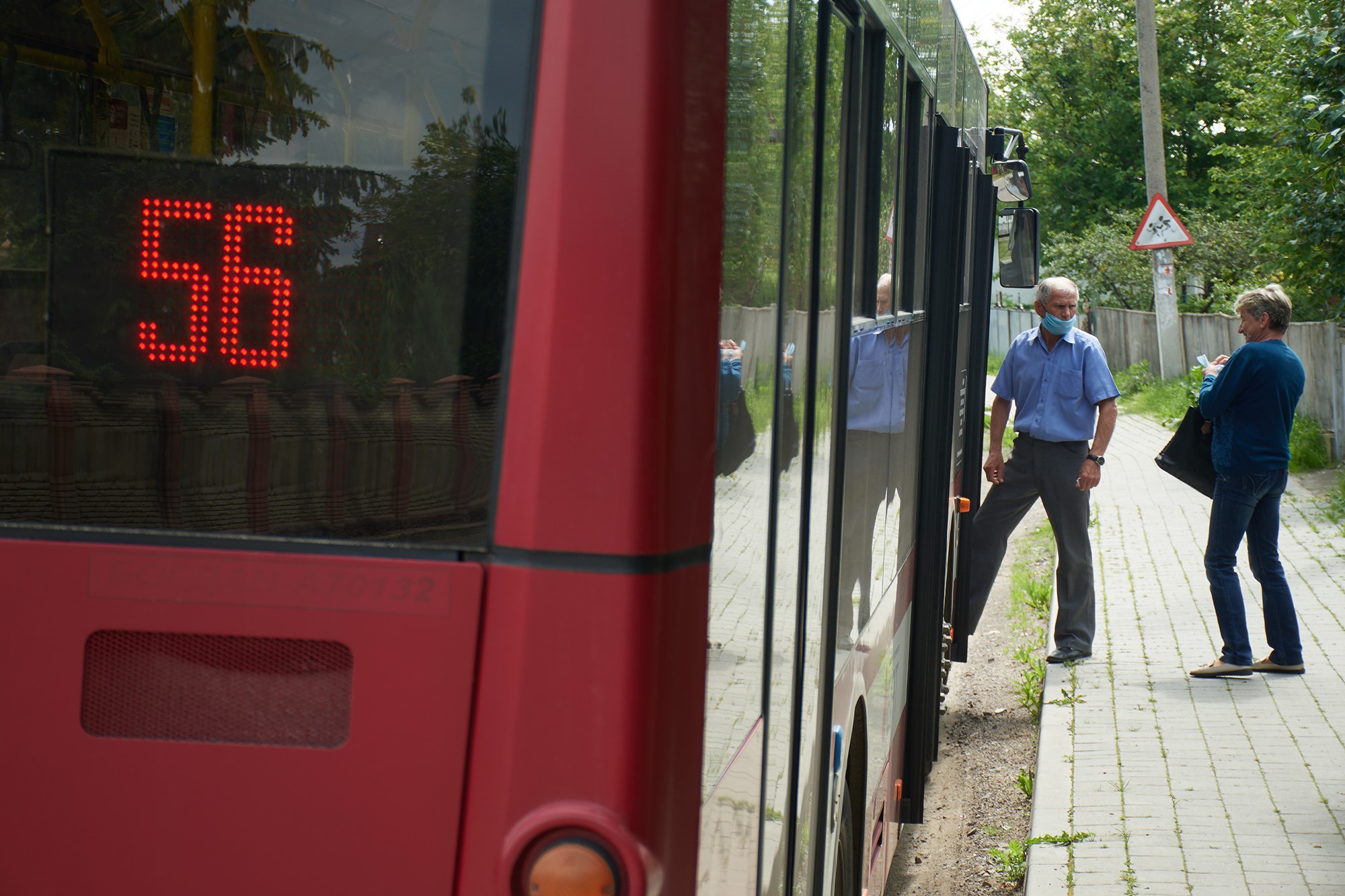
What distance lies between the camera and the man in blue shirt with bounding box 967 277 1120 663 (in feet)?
24.0

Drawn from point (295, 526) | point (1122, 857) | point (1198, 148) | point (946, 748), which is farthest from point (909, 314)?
point (1198, 148)

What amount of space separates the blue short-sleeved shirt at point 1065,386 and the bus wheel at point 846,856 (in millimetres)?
4186

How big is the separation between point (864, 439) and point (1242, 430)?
433 centimetres

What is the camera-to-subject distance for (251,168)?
1.76 meters

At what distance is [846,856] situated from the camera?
3.45 metres

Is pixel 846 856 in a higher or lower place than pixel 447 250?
lower

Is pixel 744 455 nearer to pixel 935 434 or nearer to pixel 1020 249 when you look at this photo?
pixel 935 434

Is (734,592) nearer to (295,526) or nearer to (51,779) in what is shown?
(295,526)

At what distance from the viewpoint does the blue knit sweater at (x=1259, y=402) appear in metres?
6.69

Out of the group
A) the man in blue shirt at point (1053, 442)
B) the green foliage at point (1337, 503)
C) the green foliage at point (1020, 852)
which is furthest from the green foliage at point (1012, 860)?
the green foliage at point (1337, 503)

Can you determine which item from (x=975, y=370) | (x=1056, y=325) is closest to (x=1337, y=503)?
(x=1056, y=325)

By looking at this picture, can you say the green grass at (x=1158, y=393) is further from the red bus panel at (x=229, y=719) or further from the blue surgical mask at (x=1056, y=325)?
the red bus panel at (x=229, y=719)

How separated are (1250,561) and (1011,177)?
8.31 feet

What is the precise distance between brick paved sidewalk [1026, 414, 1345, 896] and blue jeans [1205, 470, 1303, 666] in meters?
0.20
